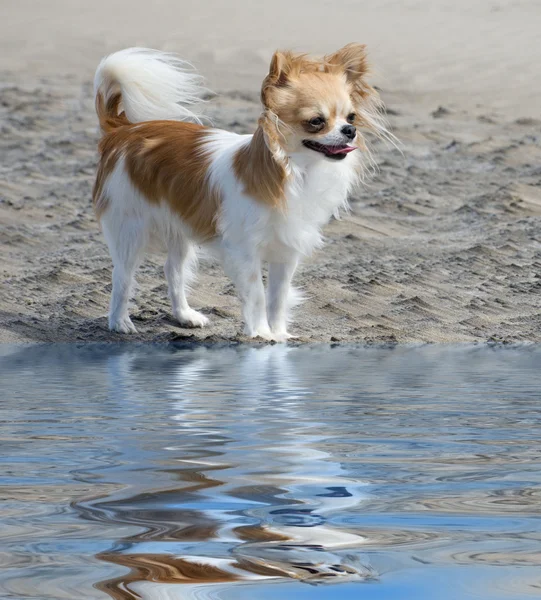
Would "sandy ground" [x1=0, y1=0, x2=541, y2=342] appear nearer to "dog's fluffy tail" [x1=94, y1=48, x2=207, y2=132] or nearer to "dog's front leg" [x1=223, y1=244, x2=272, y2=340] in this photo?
"dog's front leg" [x1=223, y1=244, x2=272, y2=340]

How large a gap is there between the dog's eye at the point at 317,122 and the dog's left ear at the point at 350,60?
1.08 feet

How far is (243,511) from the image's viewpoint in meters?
2.16

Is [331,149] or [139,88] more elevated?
[139,88]

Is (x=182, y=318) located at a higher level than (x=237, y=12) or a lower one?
lower

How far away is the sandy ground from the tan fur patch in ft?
1.93

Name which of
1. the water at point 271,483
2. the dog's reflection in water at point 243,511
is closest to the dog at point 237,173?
the water at point 271,483

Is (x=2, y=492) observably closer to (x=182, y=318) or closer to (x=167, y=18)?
(x=182, y=318)

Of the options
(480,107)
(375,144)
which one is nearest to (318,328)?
(375,144)

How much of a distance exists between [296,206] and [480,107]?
25.5 ft

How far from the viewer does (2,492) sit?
7.72 feet

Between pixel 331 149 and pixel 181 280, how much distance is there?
49.3 inches

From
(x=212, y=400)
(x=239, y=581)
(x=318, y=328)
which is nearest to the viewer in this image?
(x=239, y=581)

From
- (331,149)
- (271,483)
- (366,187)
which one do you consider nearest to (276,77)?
(331,149)

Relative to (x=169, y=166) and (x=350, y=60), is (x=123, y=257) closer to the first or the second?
(x=169, y=166)
